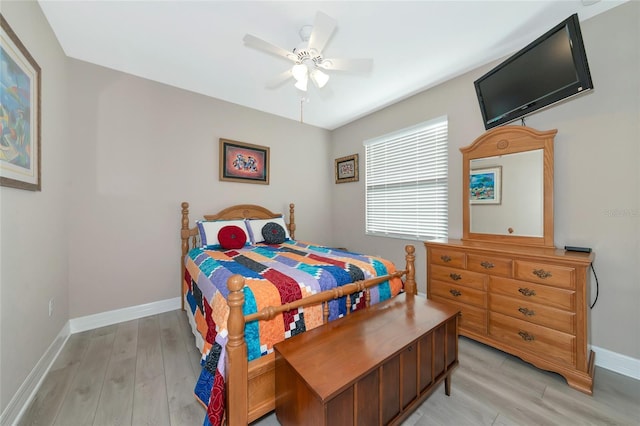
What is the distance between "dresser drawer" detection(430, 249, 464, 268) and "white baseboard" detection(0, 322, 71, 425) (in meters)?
3.13

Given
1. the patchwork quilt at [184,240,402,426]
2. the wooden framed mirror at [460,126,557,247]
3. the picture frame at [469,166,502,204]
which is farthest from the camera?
the picture frame at [469,166,502,204]

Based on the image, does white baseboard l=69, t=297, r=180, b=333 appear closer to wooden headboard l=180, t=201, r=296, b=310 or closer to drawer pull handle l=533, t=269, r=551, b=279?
wooden headboard l=180, t=201, r=296, b=310

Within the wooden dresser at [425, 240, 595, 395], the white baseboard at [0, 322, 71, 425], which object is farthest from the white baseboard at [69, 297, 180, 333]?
the wooden dresser at [425, 240, 595, 395]

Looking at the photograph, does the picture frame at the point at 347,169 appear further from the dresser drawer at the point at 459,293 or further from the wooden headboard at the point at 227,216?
the dresser drawer at the point at 459,293

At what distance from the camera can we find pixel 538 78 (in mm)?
1889

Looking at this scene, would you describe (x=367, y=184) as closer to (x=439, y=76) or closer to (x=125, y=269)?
(x=439, y=76)

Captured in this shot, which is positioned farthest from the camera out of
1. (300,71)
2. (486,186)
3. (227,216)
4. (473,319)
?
(227,216)

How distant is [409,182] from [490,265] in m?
1.54

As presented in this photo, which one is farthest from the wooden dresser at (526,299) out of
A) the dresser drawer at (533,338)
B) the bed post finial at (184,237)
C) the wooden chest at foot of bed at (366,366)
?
the bed post finial at (184,237)

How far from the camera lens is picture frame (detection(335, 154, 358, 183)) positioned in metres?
4.00

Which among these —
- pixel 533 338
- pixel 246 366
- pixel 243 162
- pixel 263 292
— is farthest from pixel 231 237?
pixel 533 338

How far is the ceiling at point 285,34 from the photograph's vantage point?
180cm

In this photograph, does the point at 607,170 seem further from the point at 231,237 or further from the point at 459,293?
the point at 231,237

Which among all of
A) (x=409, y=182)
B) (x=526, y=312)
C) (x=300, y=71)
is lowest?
(x=526, y=312)
